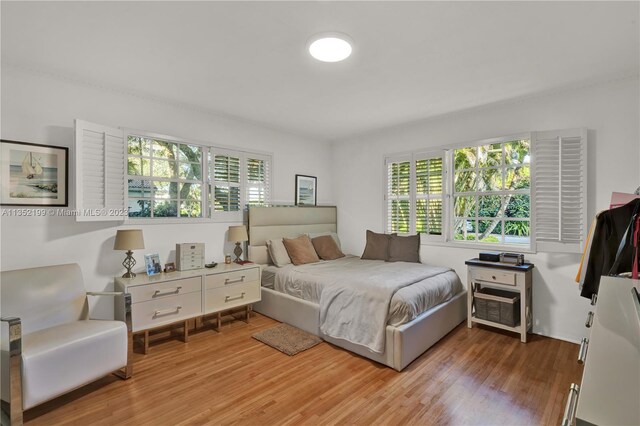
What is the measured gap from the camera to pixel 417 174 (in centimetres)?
433

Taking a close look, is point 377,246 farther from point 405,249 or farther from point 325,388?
point 325,388

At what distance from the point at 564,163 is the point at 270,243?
3444mm

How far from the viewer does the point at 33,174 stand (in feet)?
8.71

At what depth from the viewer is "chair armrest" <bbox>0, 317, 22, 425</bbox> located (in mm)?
1807

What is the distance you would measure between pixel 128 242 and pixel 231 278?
3.61ft

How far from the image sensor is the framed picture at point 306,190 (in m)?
4.86

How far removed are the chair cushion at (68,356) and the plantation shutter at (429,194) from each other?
3624mm

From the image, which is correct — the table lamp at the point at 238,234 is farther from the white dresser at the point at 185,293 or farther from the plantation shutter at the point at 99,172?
the plantation shutter at the point at 99,172

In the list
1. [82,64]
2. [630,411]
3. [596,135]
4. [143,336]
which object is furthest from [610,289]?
[82,64]

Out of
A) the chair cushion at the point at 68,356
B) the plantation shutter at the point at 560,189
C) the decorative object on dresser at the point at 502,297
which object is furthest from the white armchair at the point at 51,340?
the plantation shutter at the point at 560,189

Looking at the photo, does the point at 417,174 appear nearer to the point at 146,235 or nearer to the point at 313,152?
the point at 313,152

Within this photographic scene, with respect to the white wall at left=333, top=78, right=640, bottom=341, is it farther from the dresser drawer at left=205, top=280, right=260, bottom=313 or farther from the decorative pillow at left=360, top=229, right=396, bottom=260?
the dresser drawer at left=205, top=280, right=260, bottom=313

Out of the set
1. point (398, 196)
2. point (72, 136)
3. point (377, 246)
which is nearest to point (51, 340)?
point (72, 136)

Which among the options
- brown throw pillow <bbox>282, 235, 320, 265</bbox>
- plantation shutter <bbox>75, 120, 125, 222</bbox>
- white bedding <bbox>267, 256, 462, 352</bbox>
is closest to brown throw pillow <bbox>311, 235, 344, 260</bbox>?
brown throw pillow <bbox>282, 235, 320, 265</bbox>
